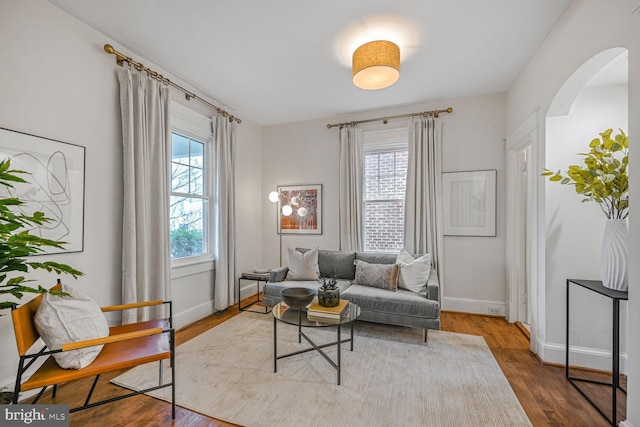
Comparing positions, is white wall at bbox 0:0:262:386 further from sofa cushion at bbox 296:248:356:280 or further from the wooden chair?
sofa cushion at bbox 296:248:356:280

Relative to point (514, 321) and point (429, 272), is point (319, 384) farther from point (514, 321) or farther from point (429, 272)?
point (514, 321)

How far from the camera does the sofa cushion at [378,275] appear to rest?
127 inches

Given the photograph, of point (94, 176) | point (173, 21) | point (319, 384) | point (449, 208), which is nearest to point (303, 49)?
point (173, 21)

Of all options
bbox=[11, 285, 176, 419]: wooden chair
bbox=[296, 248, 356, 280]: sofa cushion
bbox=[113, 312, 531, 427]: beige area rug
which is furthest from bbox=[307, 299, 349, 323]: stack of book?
bbox=[296, 248, 356, 280]: sofa cushion

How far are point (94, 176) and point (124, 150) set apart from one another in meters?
0.34

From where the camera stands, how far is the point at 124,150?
8.39 ft

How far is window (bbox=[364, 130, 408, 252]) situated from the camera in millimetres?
4070

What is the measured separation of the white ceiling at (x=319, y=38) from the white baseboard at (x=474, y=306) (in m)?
2.74

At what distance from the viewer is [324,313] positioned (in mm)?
2309

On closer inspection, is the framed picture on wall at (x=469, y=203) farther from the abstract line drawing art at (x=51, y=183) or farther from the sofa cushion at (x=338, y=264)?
the abstract line drawing art at (x=51, y=183)

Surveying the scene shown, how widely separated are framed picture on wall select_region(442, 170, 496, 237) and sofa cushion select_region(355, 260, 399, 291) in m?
1.12

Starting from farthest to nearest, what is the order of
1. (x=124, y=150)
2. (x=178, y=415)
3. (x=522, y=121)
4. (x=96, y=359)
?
(x=522, y=121), (x=124, y=150), (x=178, y=415), (x=96, y=359)

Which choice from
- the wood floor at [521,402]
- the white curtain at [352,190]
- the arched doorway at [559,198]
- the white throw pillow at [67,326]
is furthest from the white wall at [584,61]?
the white throw pillow at [67,326]

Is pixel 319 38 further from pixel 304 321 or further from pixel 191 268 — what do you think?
pixel 191 268
